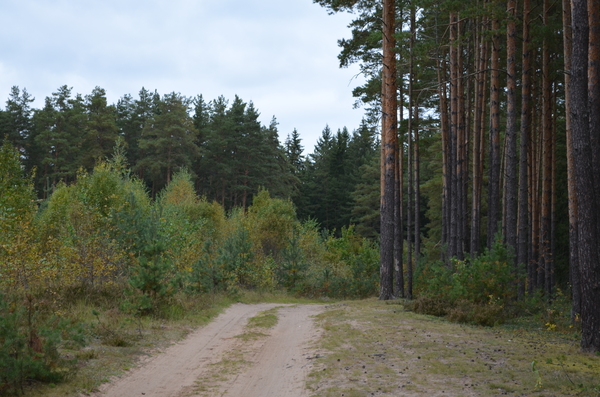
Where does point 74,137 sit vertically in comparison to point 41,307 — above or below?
above

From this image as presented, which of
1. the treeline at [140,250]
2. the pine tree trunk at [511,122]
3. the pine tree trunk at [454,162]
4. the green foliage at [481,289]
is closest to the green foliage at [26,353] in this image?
the treeline at [140,250]

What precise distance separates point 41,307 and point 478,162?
1573 cm

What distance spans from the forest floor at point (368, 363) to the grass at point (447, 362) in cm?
1

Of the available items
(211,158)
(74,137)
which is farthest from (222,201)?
(74,137)

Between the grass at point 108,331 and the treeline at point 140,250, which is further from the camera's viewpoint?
the treeline at point 140,250

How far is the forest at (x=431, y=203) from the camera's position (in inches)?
432

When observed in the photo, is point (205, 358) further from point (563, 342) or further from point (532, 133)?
point (532, 133)

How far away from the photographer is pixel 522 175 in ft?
47.7

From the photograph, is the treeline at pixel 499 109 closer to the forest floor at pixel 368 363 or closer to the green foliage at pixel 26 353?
the forest floor at pixel 368 363

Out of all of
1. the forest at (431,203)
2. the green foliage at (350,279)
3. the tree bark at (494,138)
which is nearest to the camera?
the forest at (431,203)

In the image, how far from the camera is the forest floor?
5.95 metres

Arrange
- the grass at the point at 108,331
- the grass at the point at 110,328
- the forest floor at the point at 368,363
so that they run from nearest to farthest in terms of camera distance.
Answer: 1. the forest floor at the point at 368,363
2. the grass at the point at 108,331
3. the grass at the point at 110,328

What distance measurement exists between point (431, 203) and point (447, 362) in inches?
1098

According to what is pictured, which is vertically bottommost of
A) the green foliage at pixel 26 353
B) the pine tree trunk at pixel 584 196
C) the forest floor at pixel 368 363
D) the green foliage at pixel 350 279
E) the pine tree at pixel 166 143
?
the green foliage at pixel 350 279
